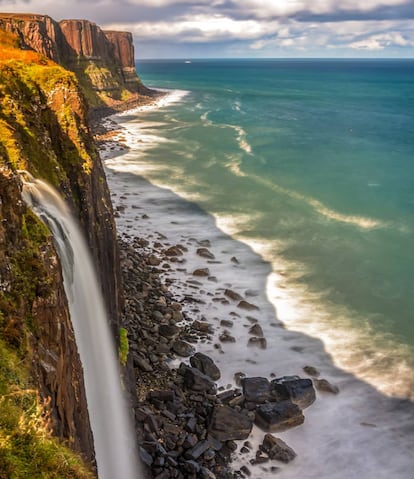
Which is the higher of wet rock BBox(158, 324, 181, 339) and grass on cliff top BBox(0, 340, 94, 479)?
grass on cliff top BBox(0, 340, 94, 479)

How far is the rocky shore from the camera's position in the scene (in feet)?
77.9

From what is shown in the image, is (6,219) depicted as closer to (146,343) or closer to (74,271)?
(74,271)

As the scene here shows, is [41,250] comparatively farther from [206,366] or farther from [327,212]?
[327,212]

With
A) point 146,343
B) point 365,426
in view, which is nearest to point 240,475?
point 365,426

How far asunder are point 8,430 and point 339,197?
6269cm

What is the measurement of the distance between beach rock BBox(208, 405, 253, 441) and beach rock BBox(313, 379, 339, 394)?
5.88 metres

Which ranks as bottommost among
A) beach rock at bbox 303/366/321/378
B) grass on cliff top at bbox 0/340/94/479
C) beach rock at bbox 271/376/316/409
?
beach rock at bbox 303/366/321/378

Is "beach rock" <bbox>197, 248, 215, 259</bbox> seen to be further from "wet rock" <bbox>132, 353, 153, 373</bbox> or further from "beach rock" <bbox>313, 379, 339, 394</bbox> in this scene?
"wet rock" <bbox>132, 353, 153, 373</bbox>

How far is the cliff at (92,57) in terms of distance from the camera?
130625 millimetres

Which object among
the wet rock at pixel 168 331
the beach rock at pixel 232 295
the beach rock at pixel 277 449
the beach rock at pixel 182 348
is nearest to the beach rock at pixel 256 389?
the beach rock at pixel 277 449

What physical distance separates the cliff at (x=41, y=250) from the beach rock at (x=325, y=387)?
42.5 ft

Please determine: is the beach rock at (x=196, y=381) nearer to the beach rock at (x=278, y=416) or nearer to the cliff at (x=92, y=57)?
the beach rock at (x=278, y=416)

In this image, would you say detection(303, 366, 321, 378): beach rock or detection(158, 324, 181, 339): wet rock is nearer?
detection(303, 366, 321, 378): beach rock

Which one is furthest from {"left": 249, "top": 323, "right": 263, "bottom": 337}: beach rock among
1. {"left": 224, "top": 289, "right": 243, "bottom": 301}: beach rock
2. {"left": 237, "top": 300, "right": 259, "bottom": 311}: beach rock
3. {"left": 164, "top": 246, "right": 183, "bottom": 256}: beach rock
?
{"left": 164, "top": 246, "right": 183, "bottom": 256}: beach rock
